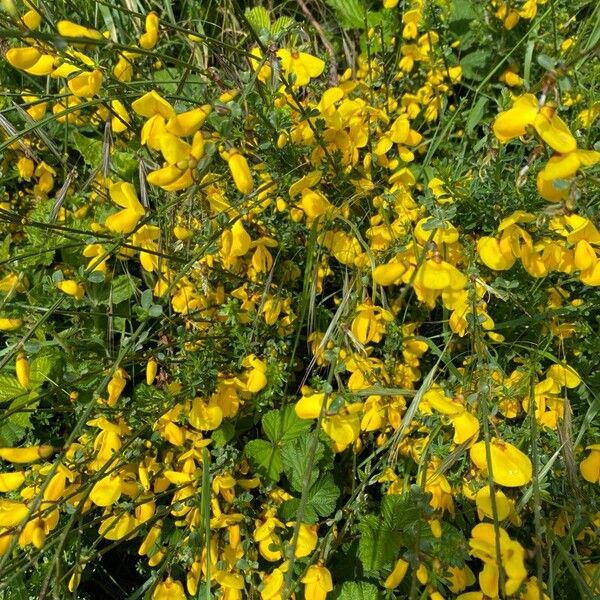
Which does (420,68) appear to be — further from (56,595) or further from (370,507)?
(56,595)

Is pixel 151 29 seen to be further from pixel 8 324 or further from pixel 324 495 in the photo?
pixel 324 495

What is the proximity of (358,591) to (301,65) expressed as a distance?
113cm

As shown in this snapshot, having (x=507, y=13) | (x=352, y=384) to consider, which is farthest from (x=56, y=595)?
(x=507, y=13)

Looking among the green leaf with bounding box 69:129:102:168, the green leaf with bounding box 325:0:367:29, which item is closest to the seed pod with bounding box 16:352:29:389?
the green leaf with bounding box 69:129:102:168

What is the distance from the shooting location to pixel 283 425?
5.05 feet

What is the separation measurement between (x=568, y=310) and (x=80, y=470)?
3.61 ft

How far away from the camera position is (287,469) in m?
1.45

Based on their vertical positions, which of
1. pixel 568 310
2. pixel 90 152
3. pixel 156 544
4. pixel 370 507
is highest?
pixel 90 152

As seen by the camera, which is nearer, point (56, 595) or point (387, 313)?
point (56, 595)

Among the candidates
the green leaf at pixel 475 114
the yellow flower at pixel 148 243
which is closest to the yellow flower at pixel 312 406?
the yellow flower at pixel 148 243

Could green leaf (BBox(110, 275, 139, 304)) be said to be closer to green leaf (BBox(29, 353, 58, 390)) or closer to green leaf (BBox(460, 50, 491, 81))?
green leaf (BBox(29, 353, 58, 390))

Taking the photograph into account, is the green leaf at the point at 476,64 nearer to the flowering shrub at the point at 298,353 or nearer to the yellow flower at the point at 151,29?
the flowering shrub at the point at 298,353

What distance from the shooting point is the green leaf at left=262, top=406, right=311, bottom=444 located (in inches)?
59.7

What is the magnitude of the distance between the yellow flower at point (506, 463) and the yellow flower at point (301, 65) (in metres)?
0.85
